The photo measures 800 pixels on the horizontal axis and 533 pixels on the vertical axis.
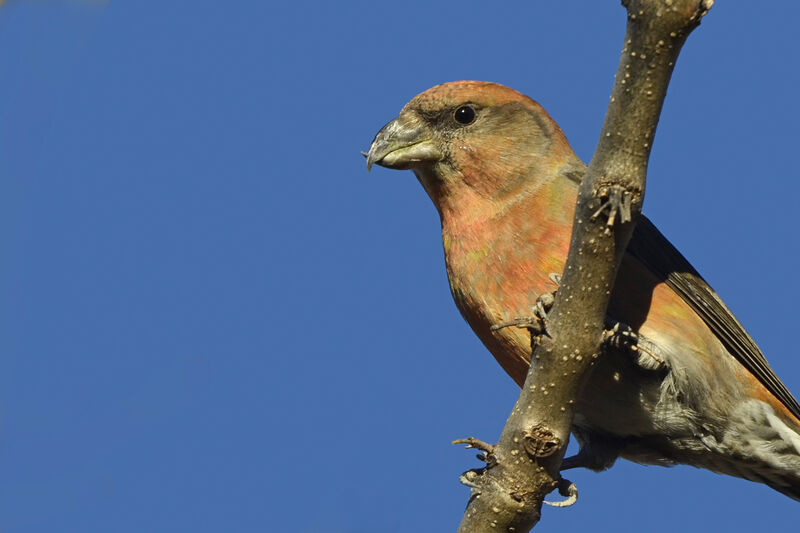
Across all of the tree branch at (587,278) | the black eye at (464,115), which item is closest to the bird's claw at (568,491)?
the tree branch at (587,278)

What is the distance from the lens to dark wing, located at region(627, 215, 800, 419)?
4.62 m

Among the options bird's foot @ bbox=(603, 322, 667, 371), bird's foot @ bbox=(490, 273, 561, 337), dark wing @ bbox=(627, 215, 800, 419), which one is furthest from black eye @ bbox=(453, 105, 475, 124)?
bird's foot @ bbox=(490, 273, 561, 337)

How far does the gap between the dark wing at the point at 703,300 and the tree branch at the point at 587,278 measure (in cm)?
133

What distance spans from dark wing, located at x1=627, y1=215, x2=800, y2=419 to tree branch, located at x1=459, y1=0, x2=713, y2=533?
1328 millimetres

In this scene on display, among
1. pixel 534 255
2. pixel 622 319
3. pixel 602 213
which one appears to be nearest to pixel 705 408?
pixel 622 319

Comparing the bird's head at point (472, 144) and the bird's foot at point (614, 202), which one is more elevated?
the bird's head at point (472, 144)

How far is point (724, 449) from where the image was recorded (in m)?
4.75

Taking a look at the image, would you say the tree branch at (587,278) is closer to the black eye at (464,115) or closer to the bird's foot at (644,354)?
the bird's foot at (644,354)

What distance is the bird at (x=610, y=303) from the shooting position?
14.4 ft

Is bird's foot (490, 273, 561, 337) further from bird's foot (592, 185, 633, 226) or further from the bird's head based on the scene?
the bird's head

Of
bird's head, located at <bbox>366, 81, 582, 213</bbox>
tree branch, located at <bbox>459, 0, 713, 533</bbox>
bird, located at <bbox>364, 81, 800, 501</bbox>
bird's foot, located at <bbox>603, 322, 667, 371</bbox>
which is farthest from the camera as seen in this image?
bird's head, located at <bbox>366, 81, 582, 213</bbox>

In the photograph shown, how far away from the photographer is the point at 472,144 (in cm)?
489

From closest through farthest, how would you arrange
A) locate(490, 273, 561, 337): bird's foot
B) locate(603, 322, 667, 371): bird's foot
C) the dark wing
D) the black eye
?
locate(490, 273, 561, 337): bird's foot < locate(603, 322, 667, 371): bird's foot < the dark wing < the black eye

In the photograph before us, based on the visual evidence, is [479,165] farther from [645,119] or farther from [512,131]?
[645,119]
